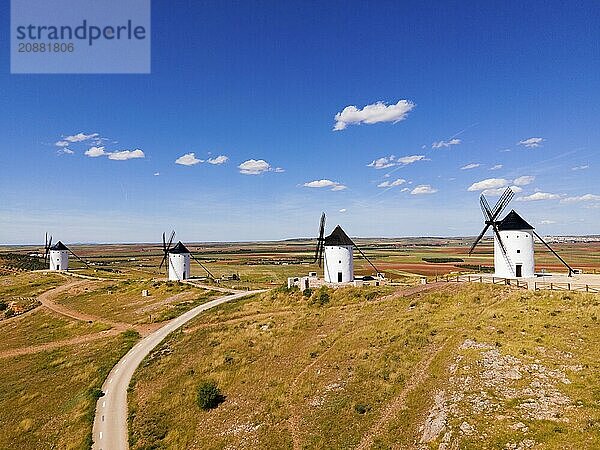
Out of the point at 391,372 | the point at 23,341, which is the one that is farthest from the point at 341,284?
the point at 23,341

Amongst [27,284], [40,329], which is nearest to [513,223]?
[40,329]

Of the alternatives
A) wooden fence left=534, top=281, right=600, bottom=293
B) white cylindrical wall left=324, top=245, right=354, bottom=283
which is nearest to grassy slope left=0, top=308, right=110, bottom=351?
white cylindrical wall left=324, top=245, right=354, bottom=283

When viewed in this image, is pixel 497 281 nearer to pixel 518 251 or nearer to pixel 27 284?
pixel 518 251

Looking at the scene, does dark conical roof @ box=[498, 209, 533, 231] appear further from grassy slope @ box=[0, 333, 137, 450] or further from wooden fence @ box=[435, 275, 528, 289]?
grassy slope @ box=[0, 333, 137, 450]

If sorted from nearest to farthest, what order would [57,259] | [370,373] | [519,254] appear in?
[370,373]
[519,254]
[57,259]

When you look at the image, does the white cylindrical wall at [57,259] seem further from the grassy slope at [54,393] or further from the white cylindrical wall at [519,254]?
the white cylindrical wall at [519,254]
